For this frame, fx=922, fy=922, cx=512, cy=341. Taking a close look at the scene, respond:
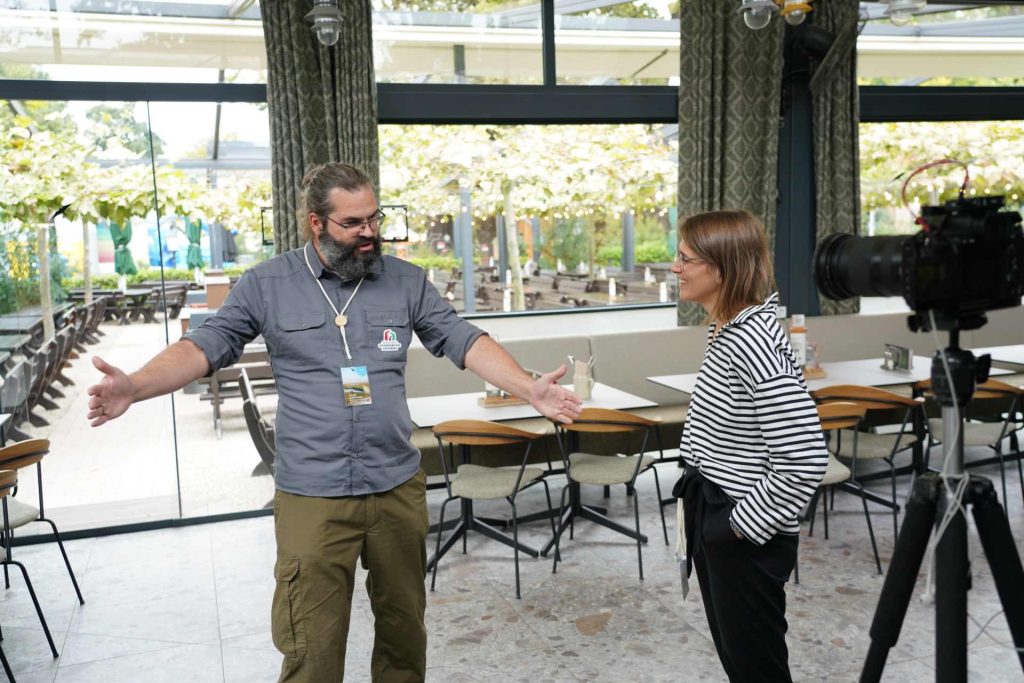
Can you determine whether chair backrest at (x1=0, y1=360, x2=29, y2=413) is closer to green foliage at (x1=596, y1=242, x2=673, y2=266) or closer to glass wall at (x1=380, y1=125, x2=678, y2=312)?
glass wall at (x1=380, y1=125, x2=678, y2=312)

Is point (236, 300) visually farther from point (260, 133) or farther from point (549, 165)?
point (549, 165)

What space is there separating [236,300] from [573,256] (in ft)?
15.5

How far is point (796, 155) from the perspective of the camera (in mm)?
6719

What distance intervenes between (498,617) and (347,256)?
2125 millimetres

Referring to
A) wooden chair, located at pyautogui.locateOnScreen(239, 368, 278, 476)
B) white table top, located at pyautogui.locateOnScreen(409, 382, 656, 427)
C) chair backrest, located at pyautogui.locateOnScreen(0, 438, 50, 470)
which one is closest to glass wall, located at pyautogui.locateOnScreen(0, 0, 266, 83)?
wooden chair, located at pyautogui.locateOnScreen(239, 368, 278, 476)

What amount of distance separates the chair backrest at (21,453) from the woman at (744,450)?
8.98ft

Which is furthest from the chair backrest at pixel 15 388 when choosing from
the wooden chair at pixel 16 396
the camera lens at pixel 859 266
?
the camera lens at pixel 859 266

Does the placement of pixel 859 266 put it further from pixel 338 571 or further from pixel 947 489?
pixel 338 571

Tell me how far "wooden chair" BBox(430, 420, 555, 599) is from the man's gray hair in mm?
1892

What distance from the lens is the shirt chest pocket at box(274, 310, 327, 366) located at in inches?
94.0

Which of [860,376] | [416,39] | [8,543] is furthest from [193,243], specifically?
[860,376]

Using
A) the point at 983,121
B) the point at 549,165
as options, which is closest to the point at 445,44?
the point at 549,165

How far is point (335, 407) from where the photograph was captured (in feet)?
7.79

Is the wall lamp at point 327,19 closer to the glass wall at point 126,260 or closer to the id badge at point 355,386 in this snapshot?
the glass wall at point 126,260
